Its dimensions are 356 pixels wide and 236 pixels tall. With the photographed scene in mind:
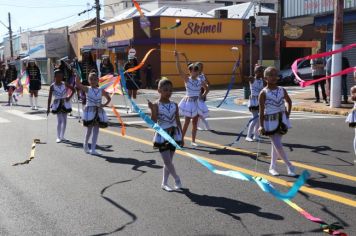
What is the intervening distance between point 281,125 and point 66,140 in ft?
18.1

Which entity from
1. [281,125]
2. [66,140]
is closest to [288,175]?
[281,125]

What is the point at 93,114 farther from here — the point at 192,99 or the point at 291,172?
the point at 291,172

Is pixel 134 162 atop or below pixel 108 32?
Result: below

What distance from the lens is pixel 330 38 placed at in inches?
803

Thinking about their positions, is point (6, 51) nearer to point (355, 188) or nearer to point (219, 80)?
point (219, 80)

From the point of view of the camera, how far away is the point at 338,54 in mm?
15273

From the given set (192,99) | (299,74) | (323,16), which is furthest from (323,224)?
(299,74)

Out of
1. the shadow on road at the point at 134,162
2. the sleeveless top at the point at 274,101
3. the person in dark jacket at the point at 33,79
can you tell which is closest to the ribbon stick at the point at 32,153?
the shadow on road at the point at 134,162

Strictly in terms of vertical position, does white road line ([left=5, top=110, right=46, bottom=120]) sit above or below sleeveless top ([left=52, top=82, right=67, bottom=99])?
below

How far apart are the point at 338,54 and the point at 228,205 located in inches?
432

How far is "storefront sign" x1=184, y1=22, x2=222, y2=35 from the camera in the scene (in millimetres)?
32594

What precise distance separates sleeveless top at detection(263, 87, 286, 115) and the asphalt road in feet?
3.11

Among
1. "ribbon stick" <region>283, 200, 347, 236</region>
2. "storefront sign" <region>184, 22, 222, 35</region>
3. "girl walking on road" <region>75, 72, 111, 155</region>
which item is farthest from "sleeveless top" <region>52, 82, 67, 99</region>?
"storefront sign" <region>184, 22, 222, 35</region>

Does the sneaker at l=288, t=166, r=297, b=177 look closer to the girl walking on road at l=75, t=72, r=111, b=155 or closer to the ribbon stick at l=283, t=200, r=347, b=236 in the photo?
the ribbon stick at l=283, t=200, r=347, b=236
